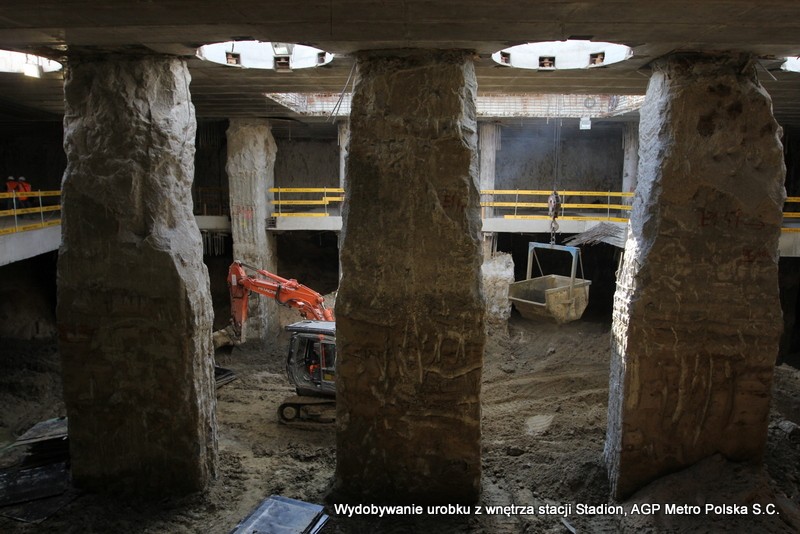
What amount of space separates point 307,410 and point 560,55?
21.3ft

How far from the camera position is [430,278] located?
6258 mm

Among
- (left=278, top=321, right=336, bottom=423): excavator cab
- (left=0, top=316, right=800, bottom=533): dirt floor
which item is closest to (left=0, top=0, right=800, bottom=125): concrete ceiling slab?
(left=0, top=316, right=800, bottom=533): dirt floor

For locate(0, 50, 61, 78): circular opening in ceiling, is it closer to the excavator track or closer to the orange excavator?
the orange excavator

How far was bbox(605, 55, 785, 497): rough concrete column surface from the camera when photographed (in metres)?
6.09

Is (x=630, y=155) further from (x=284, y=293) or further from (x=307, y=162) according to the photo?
(x=307, y=162)

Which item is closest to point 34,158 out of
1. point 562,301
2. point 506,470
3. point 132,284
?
point 132,284

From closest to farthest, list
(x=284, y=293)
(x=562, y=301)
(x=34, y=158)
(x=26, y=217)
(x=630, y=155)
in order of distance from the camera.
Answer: (x=562, y=301), (x=284, y=293), (x=26, y=217), (x=630, y=155), (x=34, y=158)

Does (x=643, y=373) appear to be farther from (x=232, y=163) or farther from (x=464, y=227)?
(x=232, y=163)

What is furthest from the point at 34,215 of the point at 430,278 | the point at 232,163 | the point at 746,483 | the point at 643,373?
the point at 746,483

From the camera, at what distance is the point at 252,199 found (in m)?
14.3

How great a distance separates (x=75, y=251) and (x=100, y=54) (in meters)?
2.09

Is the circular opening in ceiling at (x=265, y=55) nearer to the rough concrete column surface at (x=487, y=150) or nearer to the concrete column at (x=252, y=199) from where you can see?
the concrete column at (x=252, y=199)

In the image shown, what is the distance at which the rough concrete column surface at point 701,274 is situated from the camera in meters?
6.09

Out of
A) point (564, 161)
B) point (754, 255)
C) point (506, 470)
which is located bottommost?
point (506, 470)
